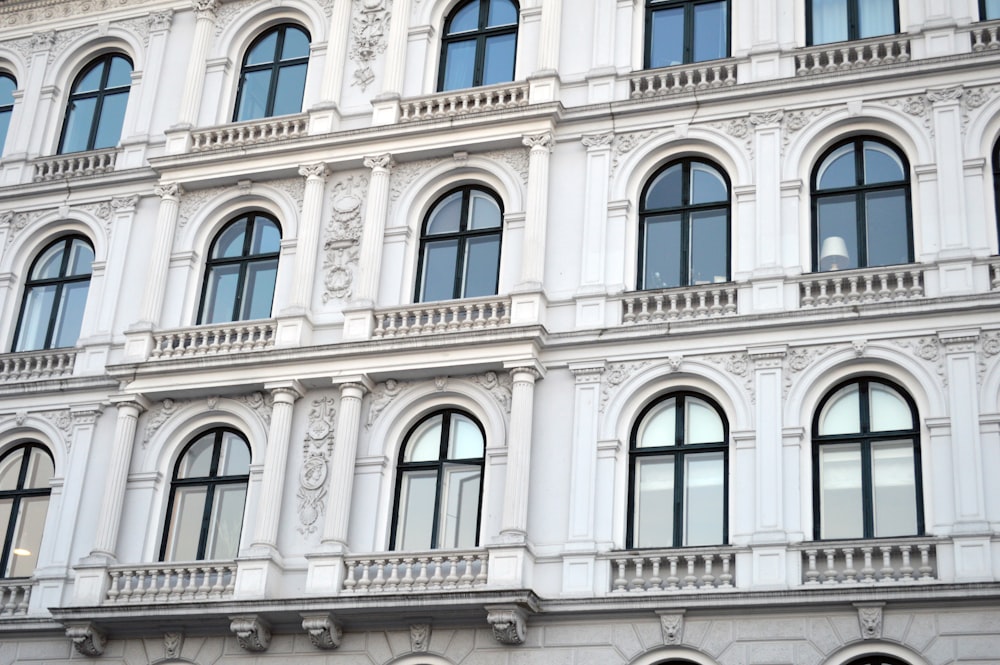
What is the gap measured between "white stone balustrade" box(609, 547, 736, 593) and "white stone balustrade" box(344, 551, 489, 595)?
2079 mm

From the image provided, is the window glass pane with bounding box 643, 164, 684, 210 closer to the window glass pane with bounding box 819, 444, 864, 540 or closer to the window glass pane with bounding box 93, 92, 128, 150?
the window glass pane with bounding box 819, 444, 864, 540

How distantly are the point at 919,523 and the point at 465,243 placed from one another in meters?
9.20

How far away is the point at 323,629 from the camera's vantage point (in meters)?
22.7

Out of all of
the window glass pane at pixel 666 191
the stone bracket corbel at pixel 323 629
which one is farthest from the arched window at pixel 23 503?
the window glass pane at pixel 666 191

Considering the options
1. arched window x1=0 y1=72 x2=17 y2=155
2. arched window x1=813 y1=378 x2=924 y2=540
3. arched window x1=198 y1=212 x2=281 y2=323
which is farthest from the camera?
arched window x1=0 y1=72 x2=17 y2=155

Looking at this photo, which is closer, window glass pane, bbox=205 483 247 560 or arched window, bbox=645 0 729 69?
window glass pane, bbox=205 483 247 560

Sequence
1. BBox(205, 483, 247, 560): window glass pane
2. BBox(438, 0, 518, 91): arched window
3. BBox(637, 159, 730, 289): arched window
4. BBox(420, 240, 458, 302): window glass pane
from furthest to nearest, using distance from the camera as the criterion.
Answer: BBox(438, 0, 518, 91): arched window, BBox(420, 240, 458, 302): window glass pane, BBox(205, 483, 247, 560): window glass pane, BBox(637, 159, 730, 289): arched window

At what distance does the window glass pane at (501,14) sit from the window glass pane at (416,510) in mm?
8893

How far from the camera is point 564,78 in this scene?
26531mm

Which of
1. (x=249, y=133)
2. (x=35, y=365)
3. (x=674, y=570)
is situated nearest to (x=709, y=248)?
(x=674, y=570)

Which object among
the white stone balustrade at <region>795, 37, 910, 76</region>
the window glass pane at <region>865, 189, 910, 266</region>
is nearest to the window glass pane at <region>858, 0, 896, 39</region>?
the white stone balustrade at <region>795, 37, 910, 76</region>

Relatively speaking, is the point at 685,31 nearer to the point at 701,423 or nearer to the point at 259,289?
the point at 701,423

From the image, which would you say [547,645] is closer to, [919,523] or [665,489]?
[665,489]

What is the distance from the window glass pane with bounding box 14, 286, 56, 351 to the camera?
2844 cm
